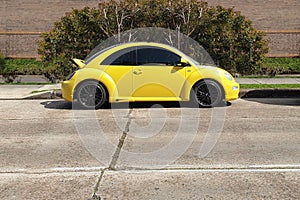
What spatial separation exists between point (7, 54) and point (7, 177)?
2322 cm

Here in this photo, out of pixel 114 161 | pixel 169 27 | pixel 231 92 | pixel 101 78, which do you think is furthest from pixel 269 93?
pixel 114 161

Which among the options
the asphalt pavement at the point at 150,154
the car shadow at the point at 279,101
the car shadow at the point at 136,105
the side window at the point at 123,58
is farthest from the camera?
the car shadow at the point at 279,101

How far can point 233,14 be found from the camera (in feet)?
59.3

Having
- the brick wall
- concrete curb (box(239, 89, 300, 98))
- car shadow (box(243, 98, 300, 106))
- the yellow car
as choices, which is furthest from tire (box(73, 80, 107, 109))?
the brick wall

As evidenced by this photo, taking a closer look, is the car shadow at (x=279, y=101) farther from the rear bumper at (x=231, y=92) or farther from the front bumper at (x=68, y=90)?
the front bumper at (x=68, y=90)

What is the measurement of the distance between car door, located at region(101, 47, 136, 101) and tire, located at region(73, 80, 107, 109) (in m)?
0.36

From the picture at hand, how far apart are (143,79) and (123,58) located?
66 cm

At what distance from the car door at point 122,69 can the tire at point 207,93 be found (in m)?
1.49

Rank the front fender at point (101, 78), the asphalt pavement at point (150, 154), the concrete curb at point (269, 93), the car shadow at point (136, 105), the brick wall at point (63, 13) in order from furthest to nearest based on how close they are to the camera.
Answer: the brick wall at point (63, 13) → the concrete curb at point (269, 93) → the car shadow at point (136, 105) → the front fender at point (101, 78) → the asphalt pavement at point (150, 154)

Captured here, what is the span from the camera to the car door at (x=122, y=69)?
10.4 meters

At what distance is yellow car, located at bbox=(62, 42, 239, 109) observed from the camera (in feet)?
34.0

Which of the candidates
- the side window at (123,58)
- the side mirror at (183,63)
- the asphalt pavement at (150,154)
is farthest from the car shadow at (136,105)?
the side window at (123,58)

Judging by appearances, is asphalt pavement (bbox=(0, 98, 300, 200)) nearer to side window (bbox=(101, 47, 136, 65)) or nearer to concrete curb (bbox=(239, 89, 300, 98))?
side window (bbox=(101, 47, 136, 65))

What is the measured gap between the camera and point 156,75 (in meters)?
10.4
